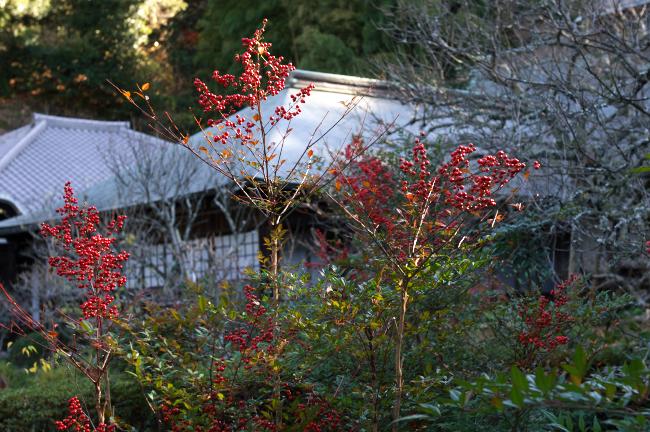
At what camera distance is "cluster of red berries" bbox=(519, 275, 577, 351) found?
4512mm

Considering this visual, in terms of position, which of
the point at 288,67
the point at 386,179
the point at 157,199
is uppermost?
the point at 288,67

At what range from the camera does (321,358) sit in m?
3.83

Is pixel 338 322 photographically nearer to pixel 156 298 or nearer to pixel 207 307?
pixel 207 307

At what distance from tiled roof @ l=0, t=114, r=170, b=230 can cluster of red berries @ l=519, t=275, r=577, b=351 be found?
41.2 feet

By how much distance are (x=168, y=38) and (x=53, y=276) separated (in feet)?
58.6

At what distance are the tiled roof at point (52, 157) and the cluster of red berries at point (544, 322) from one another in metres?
12.5

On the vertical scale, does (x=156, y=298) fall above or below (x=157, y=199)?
below

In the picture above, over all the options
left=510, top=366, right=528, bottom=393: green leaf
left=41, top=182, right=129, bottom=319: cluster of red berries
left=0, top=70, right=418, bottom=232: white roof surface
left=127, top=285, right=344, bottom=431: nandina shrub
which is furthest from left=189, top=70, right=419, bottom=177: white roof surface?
left=510, top=366, right=528, bottom=393: green leaf

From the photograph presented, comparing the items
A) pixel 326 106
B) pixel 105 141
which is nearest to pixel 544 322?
pixel 326 106

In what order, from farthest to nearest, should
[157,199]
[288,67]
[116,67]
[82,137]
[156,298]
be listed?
[116,67] < [82,137] < [157,199] < [156,298] < [288,67]

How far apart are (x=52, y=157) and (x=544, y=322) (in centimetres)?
1678

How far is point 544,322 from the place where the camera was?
4.50m

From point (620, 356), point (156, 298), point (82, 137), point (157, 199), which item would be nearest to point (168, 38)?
point (82, 137)

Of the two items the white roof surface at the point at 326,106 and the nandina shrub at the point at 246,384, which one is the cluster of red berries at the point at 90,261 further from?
the white roof surface at the point at 326,106
